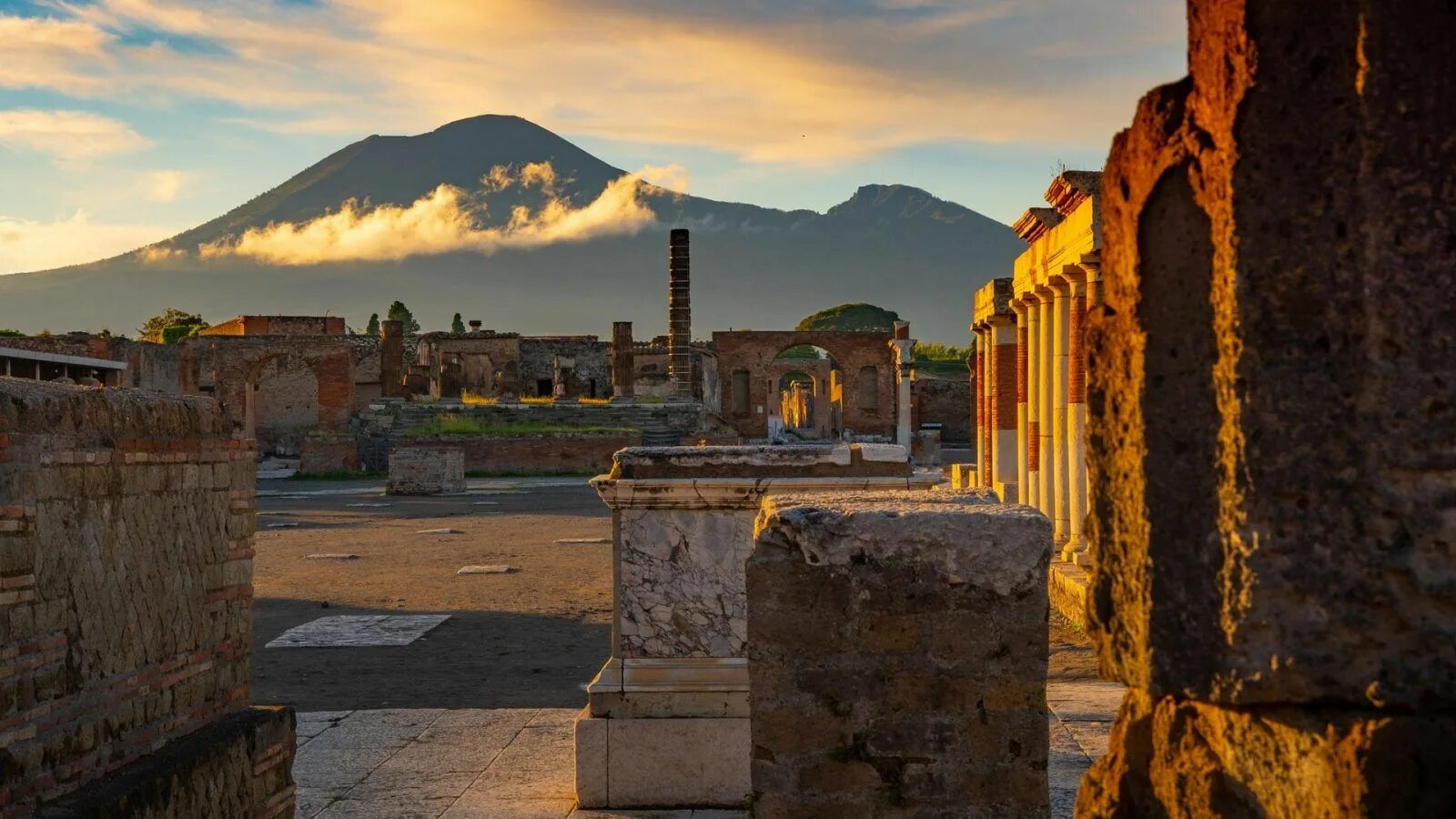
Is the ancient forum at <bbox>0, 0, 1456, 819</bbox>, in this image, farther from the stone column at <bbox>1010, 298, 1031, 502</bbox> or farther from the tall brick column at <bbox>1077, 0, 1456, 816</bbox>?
the stone column at <bbox>1010, 298, 1031, 502</bbox>

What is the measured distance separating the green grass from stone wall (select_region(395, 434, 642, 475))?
0.54m

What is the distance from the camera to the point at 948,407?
1937 inches

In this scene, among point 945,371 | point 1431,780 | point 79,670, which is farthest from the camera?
point 945,371

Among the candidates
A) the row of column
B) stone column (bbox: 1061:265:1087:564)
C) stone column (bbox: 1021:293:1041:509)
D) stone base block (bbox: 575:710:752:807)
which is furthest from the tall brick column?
stone column (bbox: 1021:293:1041:509)

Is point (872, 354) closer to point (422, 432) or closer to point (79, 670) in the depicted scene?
point (422, 432)

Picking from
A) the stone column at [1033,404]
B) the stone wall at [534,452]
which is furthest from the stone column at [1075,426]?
the stone wall at [534,452]

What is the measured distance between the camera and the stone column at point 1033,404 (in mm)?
14070

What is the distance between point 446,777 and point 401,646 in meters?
3.81

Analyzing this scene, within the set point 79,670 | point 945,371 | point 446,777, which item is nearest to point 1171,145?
point 79,670

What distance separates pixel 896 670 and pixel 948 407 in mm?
46823

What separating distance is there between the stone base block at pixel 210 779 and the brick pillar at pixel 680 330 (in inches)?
1571

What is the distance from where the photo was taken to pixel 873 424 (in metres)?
49.4

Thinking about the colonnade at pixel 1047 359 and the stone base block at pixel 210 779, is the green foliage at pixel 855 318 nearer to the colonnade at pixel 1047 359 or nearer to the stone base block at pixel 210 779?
the colonnade at pixel 1047 359

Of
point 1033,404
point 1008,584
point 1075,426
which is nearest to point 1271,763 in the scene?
point 1008,584
